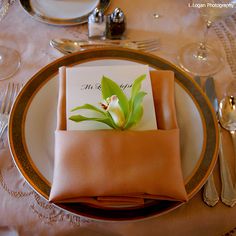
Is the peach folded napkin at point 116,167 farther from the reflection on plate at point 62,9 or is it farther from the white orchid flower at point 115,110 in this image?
the reflection on plate at point 62,9

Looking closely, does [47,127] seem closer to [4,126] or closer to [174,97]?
[4,126]

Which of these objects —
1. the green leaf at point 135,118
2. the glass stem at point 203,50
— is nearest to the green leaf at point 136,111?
the green leaf at point 135,118

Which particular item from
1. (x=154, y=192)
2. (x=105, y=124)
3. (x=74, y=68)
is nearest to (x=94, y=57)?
(x=74, y=68)

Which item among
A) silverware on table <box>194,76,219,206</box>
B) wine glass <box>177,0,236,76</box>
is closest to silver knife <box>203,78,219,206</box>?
silverware on table <box>194,76,219,206</box>

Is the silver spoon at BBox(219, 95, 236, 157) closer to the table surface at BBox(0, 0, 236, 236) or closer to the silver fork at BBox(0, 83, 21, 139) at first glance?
the table surface at BBox(0, 0, 236, 236)

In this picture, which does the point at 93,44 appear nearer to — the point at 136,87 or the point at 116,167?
the point at 136,87

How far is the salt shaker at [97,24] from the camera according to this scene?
1.99ft

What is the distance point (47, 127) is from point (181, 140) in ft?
0.71

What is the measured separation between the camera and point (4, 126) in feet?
1.63

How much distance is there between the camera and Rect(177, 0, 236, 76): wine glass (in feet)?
1.89

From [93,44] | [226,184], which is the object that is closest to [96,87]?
[93,44]

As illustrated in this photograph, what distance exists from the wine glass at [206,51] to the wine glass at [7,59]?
33 cm

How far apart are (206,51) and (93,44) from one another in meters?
0.24

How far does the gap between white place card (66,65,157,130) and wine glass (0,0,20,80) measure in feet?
0.46
